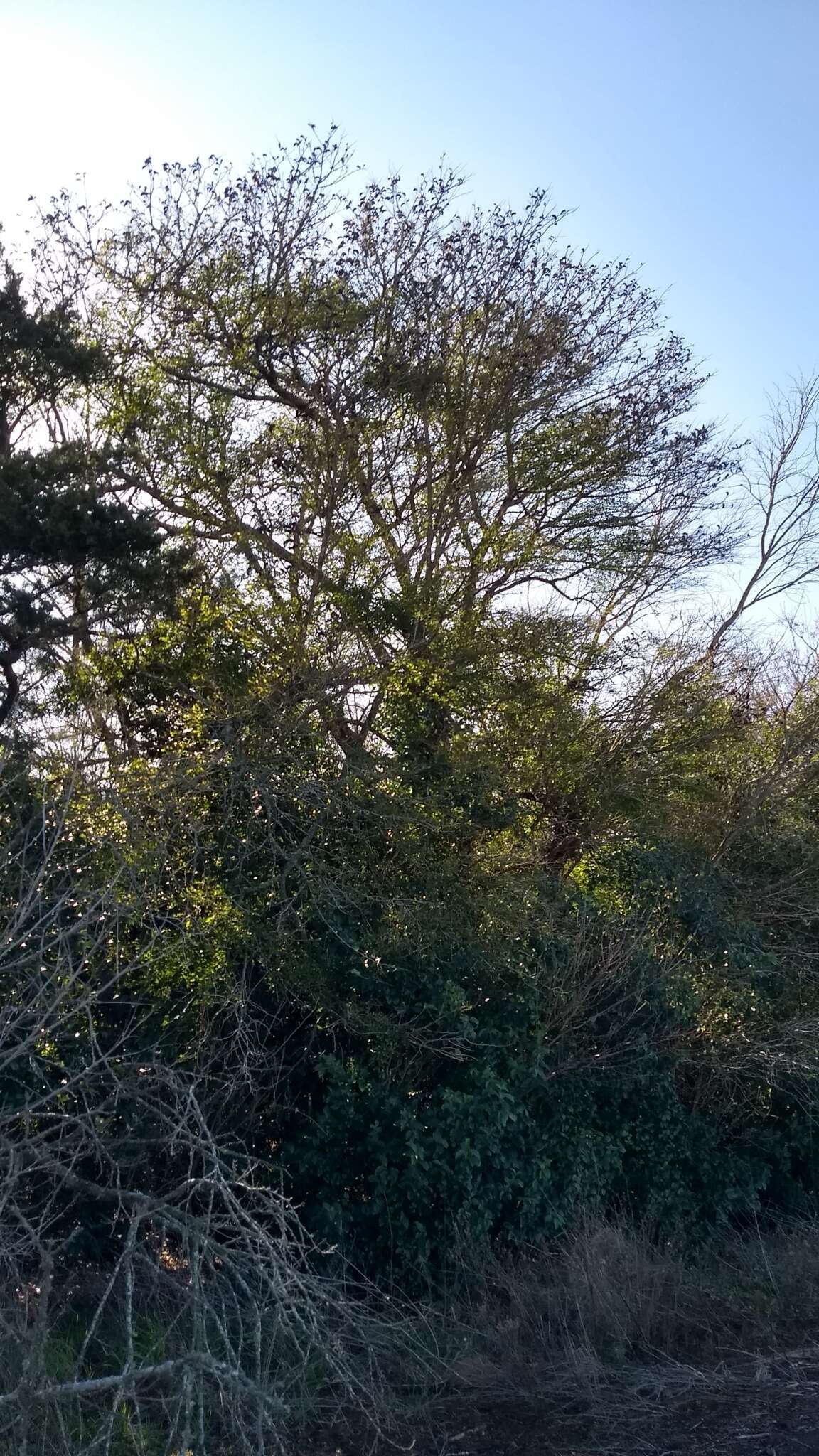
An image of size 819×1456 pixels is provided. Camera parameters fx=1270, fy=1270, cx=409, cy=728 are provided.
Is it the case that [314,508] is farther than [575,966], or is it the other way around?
[314,508]

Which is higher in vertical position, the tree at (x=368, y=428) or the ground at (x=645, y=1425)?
the tree at (x=368, y=428)

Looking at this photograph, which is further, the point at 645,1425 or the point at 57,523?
the point at 57,523

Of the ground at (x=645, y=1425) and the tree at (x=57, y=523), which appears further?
the tree at (x=57, y=523)

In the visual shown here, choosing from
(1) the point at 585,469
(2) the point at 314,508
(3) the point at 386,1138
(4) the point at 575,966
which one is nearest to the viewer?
(3) the point at 386,1138

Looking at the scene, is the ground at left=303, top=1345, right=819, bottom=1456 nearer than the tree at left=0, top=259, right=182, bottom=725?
Yes

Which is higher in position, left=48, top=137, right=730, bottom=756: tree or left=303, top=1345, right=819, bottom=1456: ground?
left=48, top=137, right=730, bottom=756: tree

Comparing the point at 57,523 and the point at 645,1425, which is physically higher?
the point at 57,523

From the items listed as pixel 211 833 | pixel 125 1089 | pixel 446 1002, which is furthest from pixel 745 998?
pixel 125 1089

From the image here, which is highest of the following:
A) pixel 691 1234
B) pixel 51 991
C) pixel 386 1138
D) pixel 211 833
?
pixel 211 833

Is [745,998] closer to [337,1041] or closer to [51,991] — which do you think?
[337,1041]

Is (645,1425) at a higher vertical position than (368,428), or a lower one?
lower

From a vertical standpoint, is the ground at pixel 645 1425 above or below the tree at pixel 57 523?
below

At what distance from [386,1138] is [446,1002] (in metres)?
0.97

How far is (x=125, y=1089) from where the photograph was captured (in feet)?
23.3
